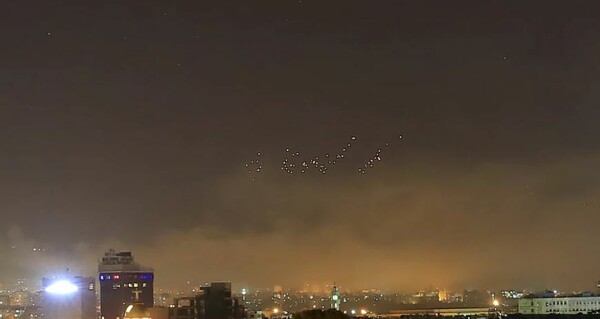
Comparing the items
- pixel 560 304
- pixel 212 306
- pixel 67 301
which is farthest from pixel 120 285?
pixel 560 304

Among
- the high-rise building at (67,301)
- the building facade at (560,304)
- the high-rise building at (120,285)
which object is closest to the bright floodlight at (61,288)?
the high-rise building at (67,301)

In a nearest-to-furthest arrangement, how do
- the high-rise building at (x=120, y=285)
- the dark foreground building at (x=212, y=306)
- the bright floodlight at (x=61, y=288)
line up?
1. the dark foreground building at (x=212, y=306)
2. the bright floodlight at (x=61, y=288)
3. the high-rise building at (x=120, y=285)

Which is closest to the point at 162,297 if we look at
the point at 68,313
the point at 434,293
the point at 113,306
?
the point at 113,306

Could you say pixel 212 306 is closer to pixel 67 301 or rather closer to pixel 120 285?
pixel 67 301

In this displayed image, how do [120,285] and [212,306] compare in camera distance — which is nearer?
[212,306]

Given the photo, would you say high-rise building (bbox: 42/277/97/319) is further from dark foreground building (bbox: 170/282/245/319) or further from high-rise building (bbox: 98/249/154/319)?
dark foreground building (bbox: 170/282/245/319)

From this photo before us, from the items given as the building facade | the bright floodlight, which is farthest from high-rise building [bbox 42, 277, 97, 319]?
the building facade

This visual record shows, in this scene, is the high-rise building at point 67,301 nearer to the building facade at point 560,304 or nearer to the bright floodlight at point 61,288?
the bright floodlight at point 61,288
